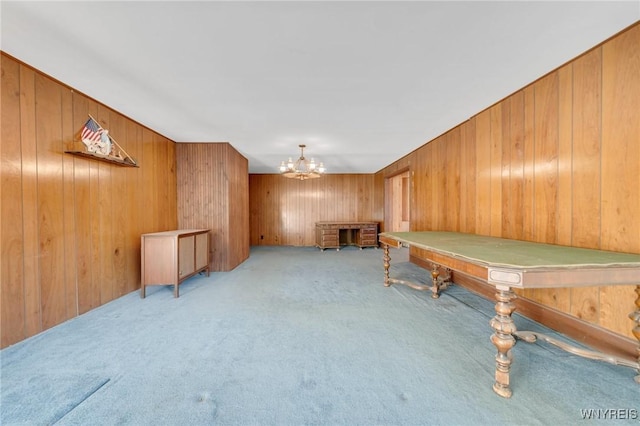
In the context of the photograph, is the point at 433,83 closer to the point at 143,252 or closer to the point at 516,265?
the point at 516,265

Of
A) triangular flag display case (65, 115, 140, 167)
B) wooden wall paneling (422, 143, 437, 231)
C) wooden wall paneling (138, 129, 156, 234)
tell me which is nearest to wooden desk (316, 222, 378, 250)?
Result: wooden wall paneling (422, 143, 437, 231)

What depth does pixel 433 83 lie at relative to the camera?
225 centimetres

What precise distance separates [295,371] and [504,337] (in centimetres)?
132

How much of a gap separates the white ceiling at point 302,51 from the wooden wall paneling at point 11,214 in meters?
0.31

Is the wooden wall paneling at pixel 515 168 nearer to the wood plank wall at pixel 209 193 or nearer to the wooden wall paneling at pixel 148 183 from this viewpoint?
the wood plank wall at pixel 209 193

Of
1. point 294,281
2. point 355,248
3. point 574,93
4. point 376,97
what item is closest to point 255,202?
point 355,248

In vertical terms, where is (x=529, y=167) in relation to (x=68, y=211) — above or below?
above

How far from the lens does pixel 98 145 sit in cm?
257

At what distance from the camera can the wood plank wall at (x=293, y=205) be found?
7.66 meters

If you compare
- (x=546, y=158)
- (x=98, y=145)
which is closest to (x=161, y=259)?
(x=98, y=145)

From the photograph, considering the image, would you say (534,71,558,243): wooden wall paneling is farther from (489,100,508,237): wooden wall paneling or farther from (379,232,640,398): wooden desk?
(379,232,640,398): wooden desk

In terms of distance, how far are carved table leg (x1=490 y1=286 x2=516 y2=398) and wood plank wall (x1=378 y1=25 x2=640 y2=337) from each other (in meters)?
1.10

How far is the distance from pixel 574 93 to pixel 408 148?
9.23ft

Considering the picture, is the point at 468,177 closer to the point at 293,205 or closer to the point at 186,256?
the point at 186,256
